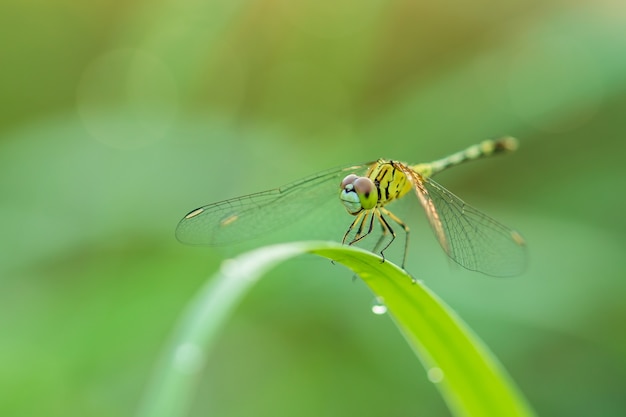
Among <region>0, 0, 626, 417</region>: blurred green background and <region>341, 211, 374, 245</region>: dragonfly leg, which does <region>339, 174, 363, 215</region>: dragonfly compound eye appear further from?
<region>0, 0, 626, 417</region>: blurred green background

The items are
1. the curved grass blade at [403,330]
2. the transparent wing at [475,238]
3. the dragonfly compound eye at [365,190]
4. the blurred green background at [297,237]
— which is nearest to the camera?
the curved grass blade at [403,330]

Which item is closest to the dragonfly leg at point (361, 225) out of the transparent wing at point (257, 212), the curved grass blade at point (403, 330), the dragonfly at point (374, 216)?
the dragonfly at point (374, 216)

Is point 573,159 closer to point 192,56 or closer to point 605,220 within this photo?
point 605,220

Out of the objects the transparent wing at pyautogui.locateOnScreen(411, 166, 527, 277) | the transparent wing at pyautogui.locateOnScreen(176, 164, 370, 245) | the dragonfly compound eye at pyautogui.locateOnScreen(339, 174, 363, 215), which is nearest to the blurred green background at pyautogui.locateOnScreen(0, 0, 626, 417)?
the transparent wing at pyautogui.locateOnScreen(176, 164, 370, 245)

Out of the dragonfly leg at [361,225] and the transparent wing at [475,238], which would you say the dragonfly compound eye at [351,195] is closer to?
the dragonfly leg at [361,225]

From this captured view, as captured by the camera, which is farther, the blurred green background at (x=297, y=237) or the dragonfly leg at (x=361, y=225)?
the blurred green background at (x=297, y=237)

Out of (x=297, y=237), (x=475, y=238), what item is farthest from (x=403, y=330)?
(x=297, y=237)

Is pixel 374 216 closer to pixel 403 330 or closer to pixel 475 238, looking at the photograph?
pixel 475 238
